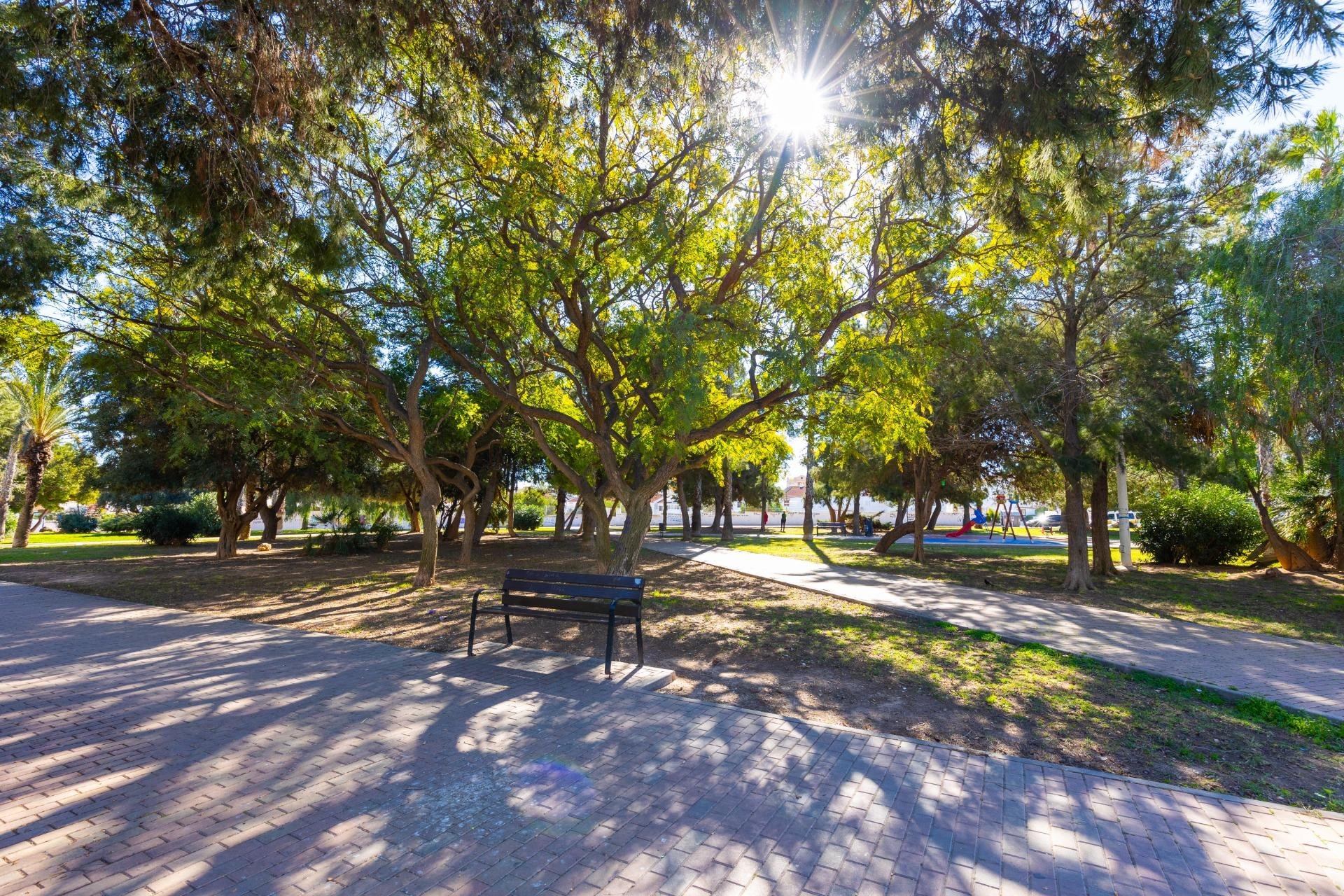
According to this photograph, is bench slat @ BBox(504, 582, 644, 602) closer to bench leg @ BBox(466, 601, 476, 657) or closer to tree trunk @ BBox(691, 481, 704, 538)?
bench leg @ BBox(466, 601, 476, 657)

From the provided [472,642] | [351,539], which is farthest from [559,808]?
[351,539]

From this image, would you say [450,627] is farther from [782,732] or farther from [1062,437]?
[1062,437]

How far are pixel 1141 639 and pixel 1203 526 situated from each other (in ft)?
42.9

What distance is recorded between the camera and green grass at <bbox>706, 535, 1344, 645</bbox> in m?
10.4

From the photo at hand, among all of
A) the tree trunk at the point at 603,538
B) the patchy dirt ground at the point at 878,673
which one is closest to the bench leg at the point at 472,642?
the patchy dirt ground at the point at 878,673

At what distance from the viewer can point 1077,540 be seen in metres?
14.0

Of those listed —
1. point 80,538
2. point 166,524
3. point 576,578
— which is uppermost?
point 576,578

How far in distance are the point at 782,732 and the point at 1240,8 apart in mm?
5386

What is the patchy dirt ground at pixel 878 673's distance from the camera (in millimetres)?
4637

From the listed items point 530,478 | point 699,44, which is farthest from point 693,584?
point 530,478

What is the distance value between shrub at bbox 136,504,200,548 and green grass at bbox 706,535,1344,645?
21.7m

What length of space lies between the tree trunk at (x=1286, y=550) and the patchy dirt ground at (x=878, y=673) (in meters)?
12.0

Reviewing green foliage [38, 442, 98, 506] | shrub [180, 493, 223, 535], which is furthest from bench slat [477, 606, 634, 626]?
green foliage [38, 442, 98, 506]

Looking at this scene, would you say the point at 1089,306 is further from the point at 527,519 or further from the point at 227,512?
the point at 527,519
